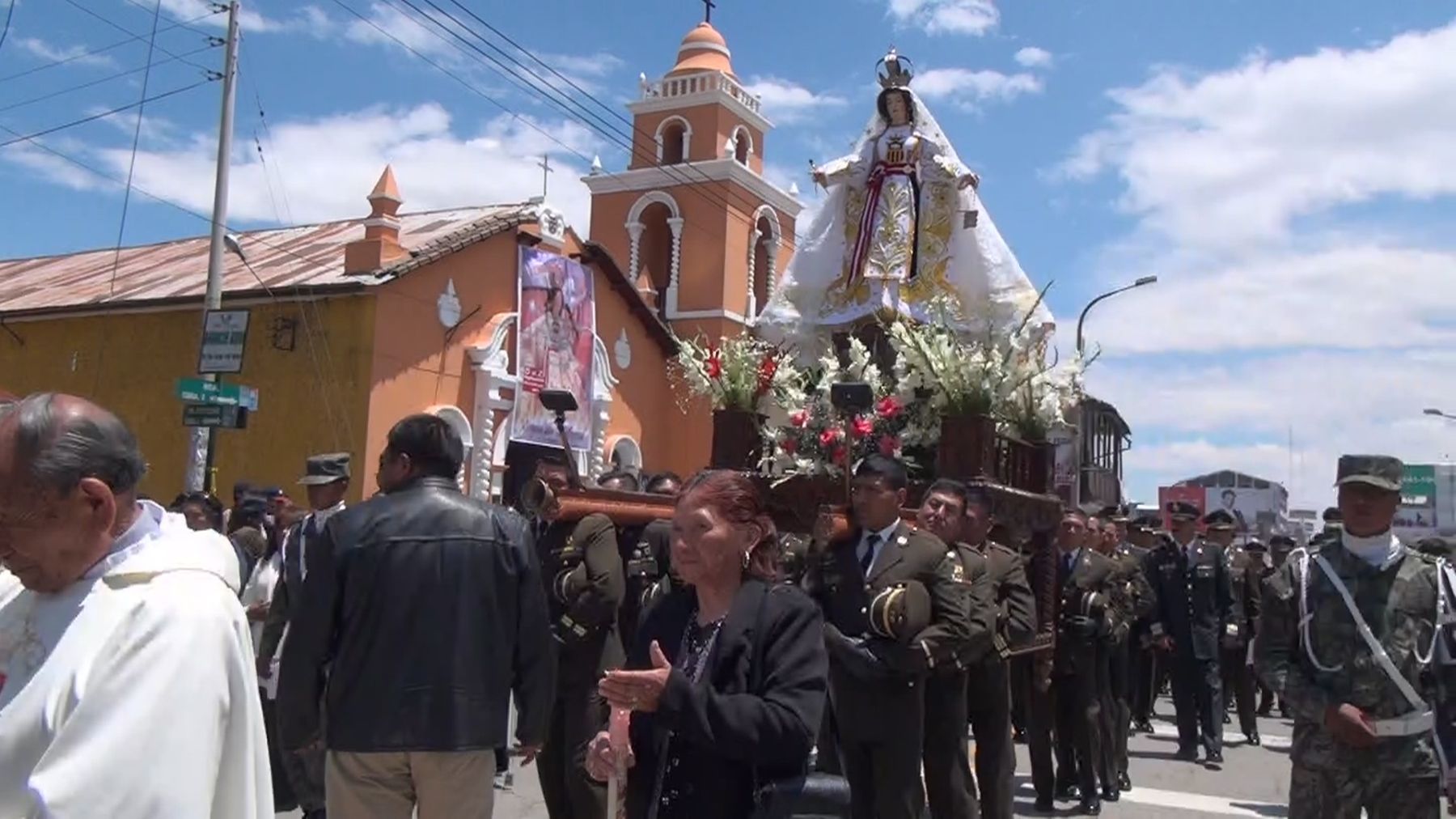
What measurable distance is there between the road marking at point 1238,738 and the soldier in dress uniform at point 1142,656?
121 mm

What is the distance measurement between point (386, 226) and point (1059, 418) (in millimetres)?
15150

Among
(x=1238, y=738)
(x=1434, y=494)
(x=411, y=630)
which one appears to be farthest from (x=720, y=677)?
(x=1434, y=494)

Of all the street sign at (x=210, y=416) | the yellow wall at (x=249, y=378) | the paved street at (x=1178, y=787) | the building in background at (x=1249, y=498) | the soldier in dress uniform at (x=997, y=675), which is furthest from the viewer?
the building in background at (x=1249, y=498)

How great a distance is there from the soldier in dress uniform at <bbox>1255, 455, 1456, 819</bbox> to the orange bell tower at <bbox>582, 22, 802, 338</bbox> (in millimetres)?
24257

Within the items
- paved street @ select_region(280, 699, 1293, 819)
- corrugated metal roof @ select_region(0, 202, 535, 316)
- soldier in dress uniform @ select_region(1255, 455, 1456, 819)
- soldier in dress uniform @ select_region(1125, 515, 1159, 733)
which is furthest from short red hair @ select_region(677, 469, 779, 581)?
corrugated metal roof @ select_region(0, 202, 535, 316)

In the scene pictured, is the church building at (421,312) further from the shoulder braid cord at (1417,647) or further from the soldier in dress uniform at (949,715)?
the shoulder braid cord at (1417,647)

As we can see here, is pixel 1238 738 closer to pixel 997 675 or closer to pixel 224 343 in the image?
pixel 997 675

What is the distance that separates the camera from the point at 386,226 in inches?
818

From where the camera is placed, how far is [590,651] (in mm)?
6086

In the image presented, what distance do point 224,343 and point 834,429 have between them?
414 inches

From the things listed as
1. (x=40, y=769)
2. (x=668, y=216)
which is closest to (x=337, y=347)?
(x=668, y=216)

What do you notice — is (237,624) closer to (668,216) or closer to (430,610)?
(430,610)

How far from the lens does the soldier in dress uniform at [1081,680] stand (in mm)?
8000

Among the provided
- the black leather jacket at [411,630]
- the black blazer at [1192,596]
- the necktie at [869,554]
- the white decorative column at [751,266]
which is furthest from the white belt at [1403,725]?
the white decorative column at [751,266]
